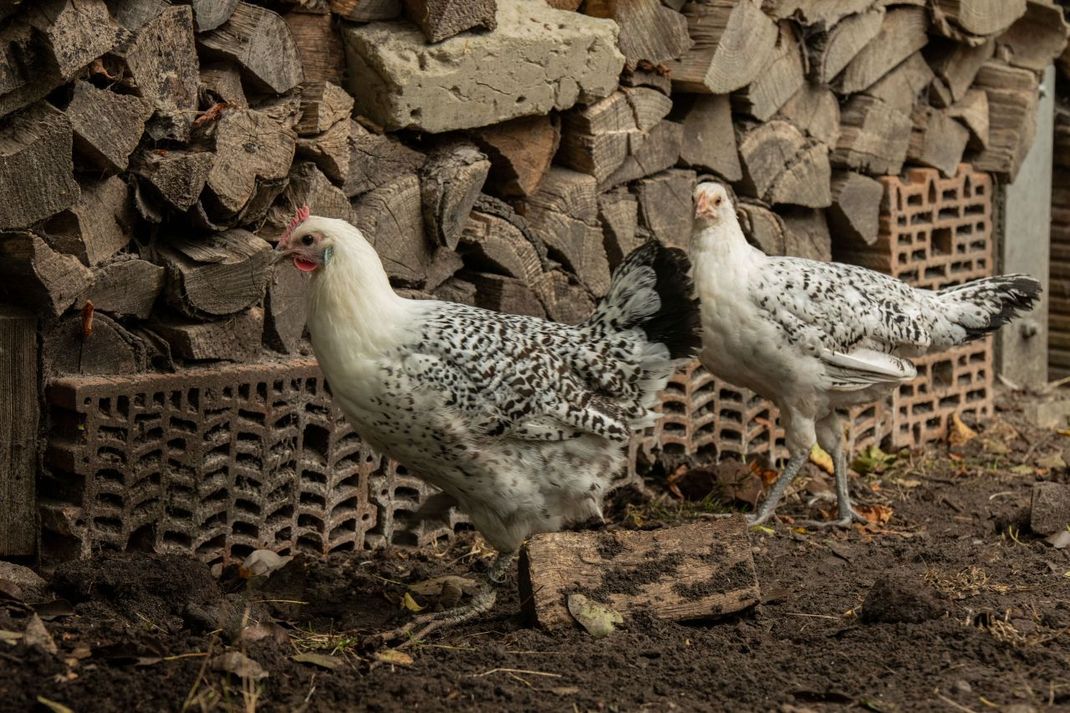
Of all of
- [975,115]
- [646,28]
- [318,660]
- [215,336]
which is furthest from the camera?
[975,115]

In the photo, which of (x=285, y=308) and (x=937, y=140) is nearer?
(x=285, y=308)

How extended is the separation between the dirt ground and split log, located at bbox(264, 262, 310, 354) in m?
0.79

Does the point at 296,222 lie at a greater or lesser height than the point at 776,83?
greater

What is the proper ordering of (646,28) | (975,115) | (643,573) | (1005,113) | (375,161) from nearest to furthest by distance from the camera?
(643,573) → (375,161) → (646,28) → (975,115) → (1005,113)

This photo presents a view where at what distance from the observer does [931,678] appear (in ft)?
11.8

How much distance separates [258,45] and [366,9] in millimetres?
507

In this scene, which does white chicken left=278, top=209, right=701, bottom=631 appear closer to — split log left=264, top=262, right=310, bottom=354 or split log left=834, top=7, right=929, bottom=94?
split log left=264, top=262, right=310, bottom=354

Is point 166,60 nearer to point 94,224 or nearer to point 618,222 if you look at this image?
point 94,224

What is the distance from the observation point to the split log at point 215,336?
4.26 m

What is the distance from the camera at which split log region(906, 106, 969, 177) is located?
22.0 feet

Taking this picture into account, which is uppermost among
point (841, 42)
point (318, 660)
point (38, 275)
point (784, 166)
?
point (38, 275)

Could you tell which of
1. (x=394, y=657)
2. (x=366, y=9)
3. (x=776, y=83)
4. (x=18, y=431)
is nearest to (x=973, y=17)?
(x=776, y=83)

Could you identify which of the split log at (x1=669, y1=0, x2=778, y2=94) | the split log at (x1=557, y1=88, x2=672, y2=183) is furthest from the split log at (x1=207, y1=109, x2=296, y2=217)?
the split log at (x1=669, y1=0, x2=778, y2=94)

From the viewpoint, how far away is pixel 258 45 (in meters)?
4.25
